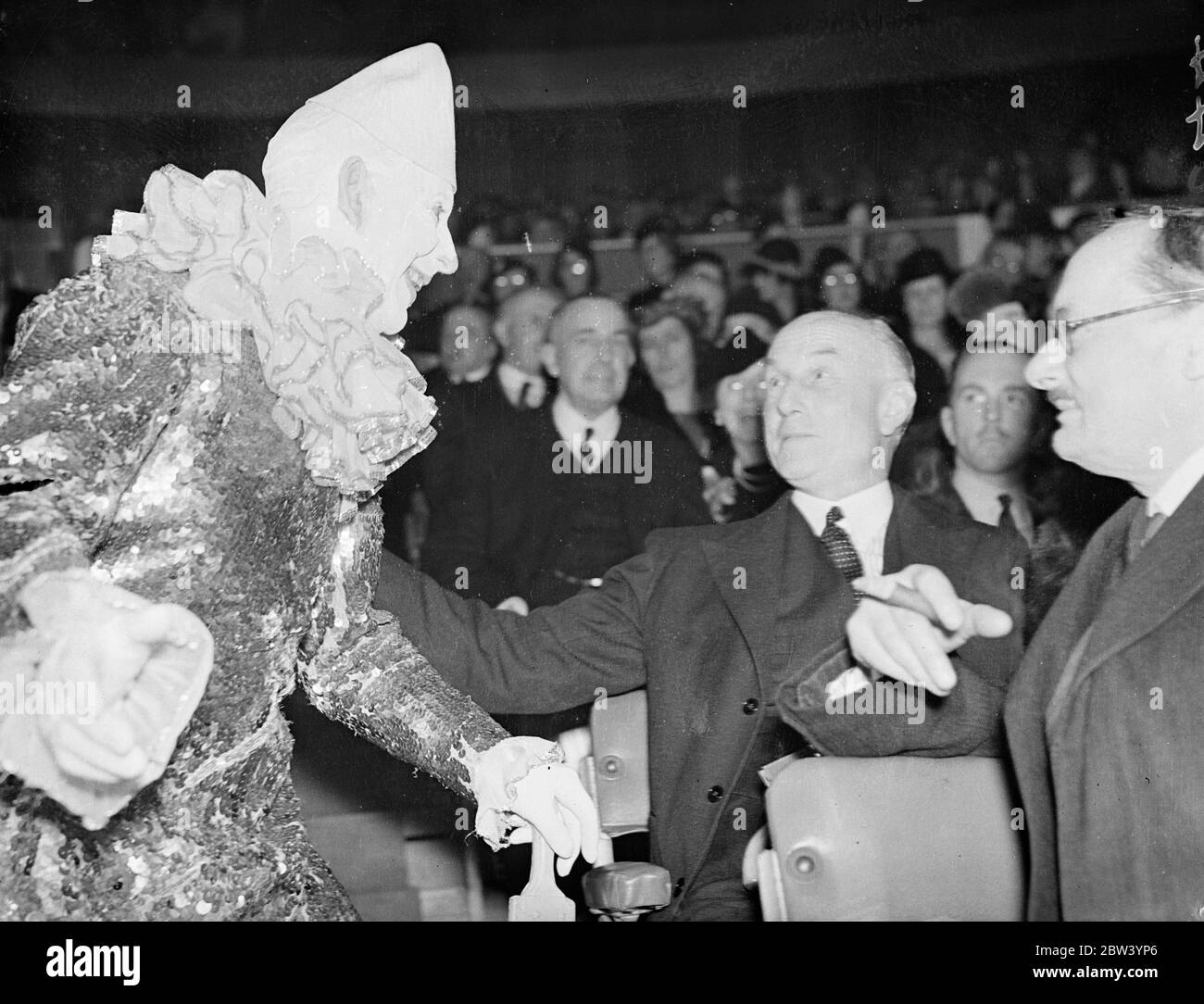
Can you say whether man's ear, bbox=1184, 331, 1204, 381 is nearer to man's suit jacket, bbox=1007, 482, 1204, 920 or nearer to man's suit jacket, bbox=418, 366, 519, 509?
man's suit jacket, bbox=1007, 482, 1204, 920

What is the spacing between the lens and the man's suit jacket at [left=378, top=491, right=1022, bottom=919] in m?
2.00

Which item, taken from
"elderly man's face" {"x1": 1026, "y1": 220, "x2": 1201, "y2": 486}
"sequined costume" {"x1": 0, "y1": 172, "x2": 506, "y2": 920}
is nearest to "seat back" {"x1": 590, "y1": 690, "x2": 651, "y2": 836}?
"sequined costume" {"x1": 0, "y1": 172, "x2": 506, "y2": 920}

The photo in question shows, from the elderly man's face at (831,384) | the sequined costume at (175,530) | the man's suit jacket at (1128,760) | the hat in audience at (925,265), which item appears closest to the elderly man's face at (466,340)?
the sequined costume at (175,530)

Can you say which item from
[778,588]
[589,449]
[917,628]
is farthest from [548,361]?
[917,628]

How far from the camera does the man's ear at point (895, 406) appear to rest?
2018 mm

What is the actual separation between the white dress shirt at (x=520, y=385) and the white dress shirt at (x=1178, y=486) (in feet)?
3.19

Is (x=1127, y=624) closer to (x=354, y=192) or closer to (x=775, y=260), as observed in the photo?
(x=775, y=260)

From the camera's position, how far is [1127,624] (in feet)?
6.44

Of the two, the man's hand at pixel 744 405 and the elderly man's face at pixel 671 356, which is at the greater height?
the elderly man's face at pixel 671 356

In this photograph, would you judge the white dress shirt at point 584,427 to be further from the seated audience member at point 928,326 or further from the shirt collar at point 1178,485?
the shirt collar at point 1178,485

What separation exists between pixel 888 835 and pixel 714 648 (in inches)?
15.4

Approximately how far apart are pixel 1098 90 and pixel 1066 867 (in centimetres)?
122

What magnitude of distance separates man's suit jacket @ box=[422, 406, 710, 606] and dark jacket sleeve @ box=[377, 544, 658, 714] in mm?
36
